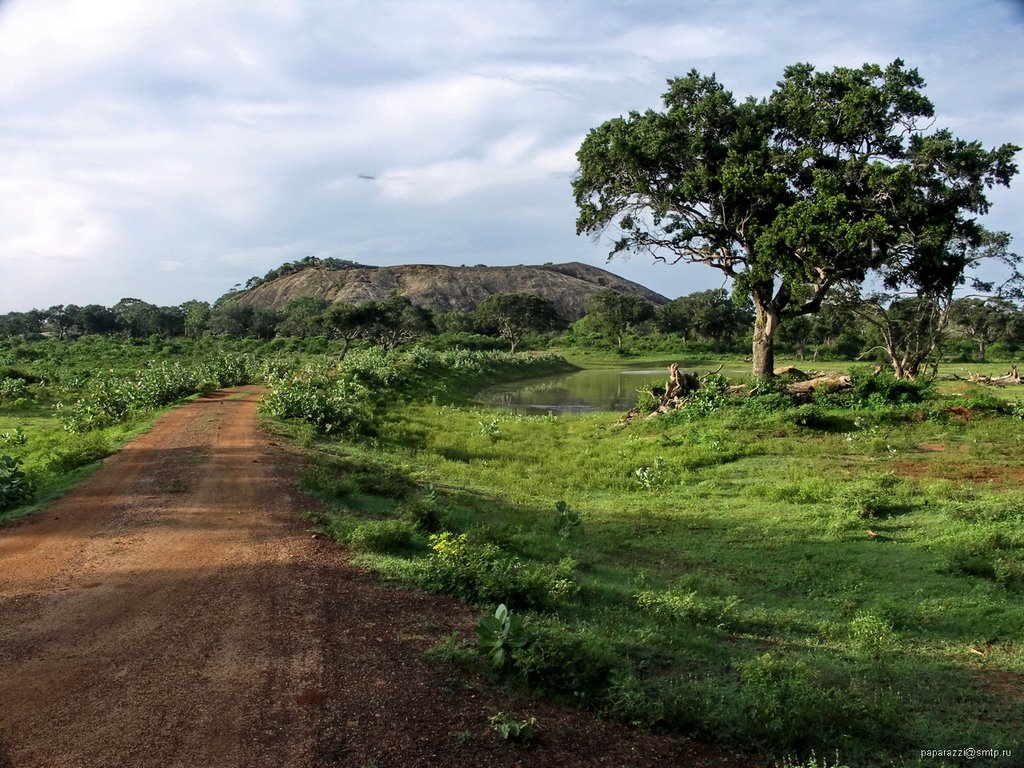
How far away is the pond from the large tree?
205 inches

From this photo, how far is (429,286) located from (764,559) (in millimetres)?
123663

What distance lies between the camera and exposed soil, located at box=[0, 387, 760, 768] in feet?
13.2

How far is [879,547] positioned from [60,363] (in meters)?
38.6

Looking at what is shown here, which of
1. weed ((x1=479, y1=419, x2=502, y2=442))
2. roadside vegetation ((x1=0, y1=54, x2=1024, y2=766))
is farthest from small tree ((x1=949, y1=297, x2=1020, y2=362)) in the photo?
weed ((x1=479, y1=419, x2=502, y2=442))

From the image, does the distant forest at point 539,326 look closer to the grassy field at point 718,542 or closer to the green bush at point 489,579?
the grassy field at point 718,542

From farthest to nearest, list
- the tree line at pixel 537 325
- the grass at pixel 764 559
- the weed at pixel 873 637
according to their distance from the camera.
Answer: the tree line at pixel 537 325 < the weed at pixel 873 637 < the grass at pixel 764 559

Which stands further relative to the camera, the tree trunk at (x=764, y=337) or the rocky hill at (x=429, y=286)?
the rocky hill at (x=429, y=286)

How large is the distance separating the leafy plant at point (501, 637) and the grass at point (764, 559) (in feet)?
0.40

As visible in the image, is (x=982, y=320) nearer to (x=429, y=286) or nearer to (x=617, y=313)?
(x=617, y=313)

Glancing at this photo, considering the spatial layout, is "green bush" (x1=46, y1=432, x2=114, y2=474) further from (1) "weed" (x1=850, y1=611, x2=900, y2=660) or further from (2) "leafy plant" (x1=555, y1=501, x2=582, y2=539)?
(1) "weed" (x1=850, y1=611, x2=900, y2=660)

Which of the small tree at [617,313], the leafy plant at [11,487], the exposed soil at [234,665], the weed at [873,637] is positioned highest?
the small tree at [617,313]

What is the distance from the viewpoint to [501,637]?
499cm

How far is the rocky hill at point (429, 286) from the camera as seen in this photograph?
125m

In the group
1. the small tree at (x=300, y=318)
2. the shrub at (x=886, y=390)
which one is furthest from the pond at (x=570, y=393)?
the small tree at (x=300, y=318)
